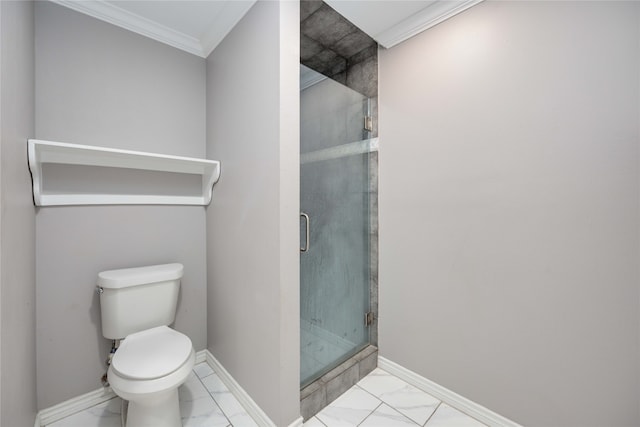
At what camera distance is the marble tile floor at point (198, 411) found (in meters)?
1.38

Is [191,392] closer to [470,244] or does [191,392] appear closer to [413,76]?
[470,244]

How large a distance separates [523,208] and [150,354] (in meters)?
1.92

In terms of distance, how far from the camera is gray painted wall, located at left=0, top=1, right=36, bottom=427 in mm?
845

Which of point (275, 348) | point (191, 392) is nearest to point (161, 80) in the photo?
point (275, 348)

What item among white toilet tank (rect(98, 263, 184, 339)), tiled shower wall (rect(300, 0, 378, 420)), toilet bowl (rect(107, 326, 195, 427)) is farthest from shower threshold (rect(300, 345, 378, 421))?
white toilet tank (rect(98, 263, 184, 339))

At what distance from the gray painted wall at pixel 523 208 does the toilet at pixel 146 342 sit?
1.34 m

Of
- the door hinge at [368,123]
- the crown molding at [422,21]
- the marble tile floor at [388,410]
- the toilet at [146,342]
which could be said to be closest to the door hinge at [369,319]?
the marble tile floor at [388,410]

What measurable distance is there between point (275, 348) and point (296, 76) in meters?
1.32

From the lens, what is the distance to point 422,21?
5.16ft

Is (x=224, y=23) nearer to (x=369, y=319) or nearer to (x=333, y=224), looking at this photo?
(x=333, y=224)

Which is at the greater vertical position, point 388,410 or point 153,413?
point 153,413

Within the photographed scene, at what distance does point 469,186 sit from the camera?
1.43 meters

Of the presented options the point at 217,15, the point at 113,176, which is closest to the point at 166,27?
the point at 217,15

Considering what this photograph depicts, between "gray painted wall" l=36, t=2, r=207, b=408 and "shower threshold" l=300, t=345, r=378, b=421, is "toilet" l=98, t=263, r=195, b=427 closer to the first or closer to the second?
"gray painted wall" l=36, t=2, r=207, b=408
